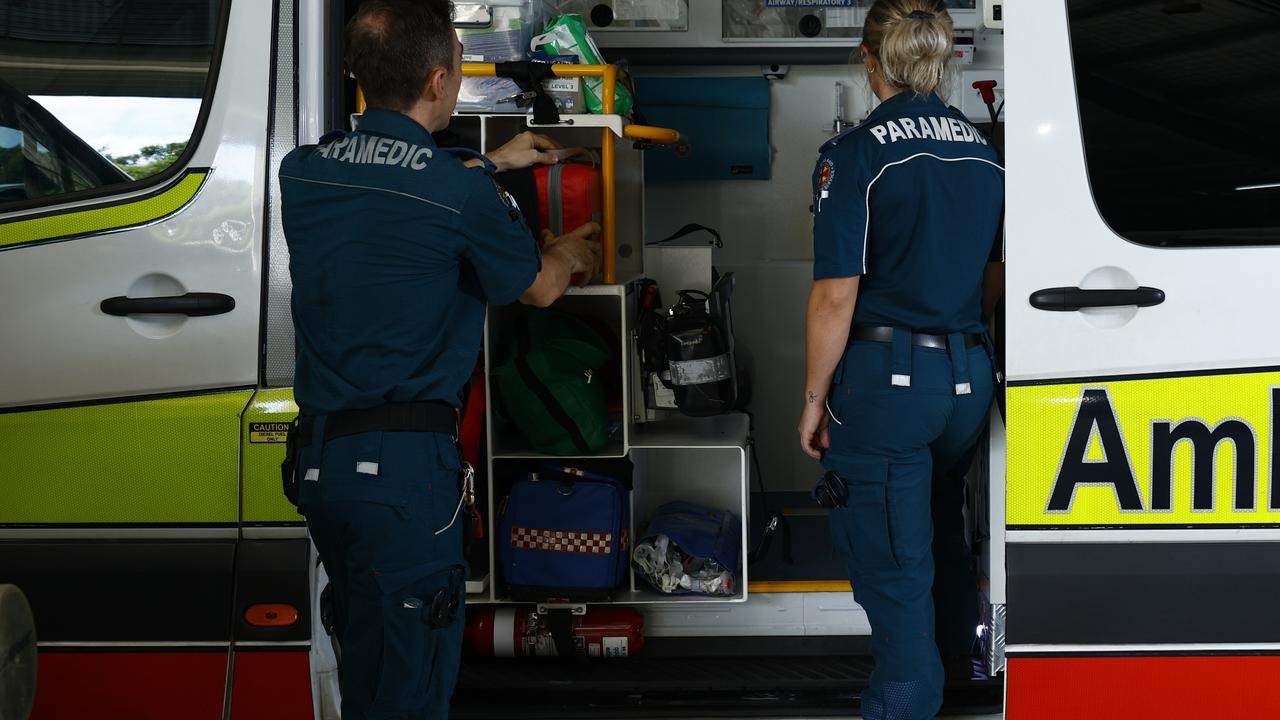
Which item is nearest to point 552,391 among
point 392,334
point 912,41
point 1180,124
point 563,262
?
point 563,262

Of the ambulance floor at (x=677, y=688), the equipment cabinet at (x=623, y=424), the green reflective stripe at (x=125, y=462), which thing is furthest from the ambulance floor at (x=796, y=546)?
the green reflective stripe at (x=125, y=462)

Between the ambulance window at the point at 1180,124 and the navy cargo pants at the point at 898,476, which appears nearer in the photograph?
the ambulance window at the point at 1180,124

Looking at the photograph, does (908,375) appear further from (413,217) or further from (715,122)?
(715,122)

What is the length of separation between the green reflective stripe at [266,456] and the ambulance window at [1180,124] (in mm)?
1627

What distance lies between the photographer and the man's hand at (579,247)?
2.52 m

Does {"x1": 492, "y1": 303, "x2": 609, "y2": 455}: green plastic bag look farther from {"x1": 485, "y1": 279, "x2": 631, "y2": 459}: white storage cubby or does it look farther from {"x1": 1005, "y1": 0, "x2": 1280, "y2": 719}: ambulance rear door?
{"x1": 1005, "y1": 0, "x2": 1280, "y2": 719}: ambulance rear door

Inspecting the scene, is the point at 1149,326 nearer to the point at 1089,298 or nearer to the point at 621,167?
the point at 1089,298

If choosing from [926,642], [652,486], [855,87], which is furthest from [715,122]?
[926,642]

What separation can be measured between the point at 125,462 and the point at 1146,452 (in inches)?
77.2

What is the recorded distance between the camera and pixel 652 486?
3.71 metres

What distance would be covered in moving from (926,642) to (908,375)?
572 millimetres

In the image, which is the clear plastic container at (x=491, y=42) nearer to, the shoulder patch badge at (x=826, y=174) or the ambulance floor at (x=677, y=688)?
the shoulder patch badge at (x=826, y=174)

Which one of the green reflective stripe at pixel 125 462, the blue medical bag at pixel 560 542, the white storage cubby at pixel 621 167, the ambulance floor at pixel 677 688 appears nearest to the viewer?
the green reflective stripe at pixel 125 462

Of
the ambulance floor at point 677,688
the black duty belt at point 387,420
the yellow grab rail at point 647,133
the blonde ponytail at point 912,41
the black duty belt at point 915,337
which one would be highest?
the blonde ponytail at point 912,41
